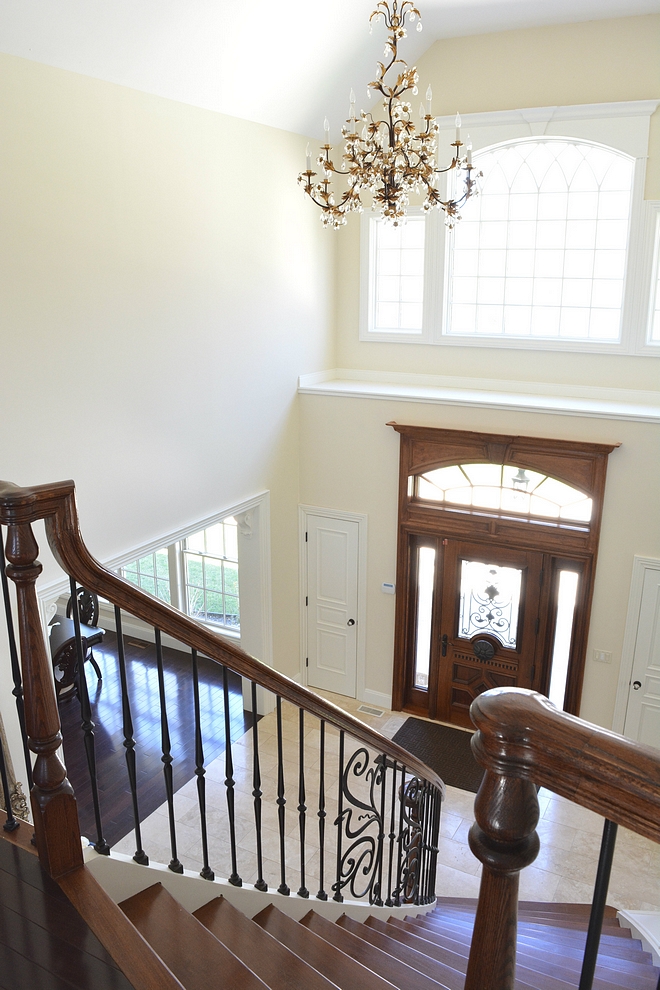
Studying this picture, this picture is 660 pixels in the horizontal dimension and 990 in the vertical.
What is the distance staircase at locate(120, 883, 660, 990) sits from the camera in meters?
2.00

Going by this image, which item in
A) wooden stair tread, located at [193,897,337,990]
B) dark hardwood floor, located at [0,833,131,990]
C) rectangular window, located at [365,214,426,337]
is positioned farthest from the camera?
rectangular window, located at [365,214,426,337]

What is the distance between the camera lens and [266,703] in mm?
8258

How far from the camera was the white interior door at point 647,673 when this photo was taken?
270 inches

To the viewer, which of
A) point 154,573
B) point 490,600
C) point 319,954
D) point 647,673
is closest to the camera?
point 319,954

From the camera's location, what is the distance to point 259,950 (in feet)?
7.35

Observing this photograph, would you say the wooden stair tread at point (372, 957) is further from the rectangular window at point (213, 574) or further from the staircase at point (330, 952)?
the rectangular window at point (213, 574)

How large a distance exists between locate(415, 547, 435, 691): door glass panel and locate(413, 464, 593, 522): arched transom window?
2.24 feet

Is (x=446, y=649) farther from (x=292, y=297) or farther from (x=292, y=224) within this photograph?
(x=292, y=224)

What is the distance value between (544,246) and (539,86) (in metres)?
1.46

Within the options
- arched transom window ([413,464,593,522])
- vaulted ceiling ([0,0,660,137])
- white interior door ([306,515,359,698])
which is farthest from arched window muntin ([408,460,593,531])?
vaulted ceiling ([0,0,660,137])

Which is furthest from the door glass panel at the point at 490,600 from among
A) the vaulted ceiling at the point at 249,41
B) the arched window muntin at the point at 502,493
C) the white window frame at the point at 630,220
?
the vaulted ceiling at the point at 249,41

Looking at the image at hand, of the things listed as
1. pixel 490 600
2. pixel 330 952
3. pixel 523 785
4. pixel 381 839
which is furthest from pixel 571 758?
pixel 490 600

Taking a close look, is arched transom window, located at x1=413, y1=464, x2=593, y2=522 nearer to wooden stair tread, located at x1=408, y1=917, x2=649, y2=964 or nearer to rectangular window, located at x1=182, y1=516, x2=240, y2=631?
rectangular window, located at x1=182, y1=516, x2=240, y2=631

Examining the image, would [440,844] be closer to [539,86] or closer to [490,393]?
[490,393]
